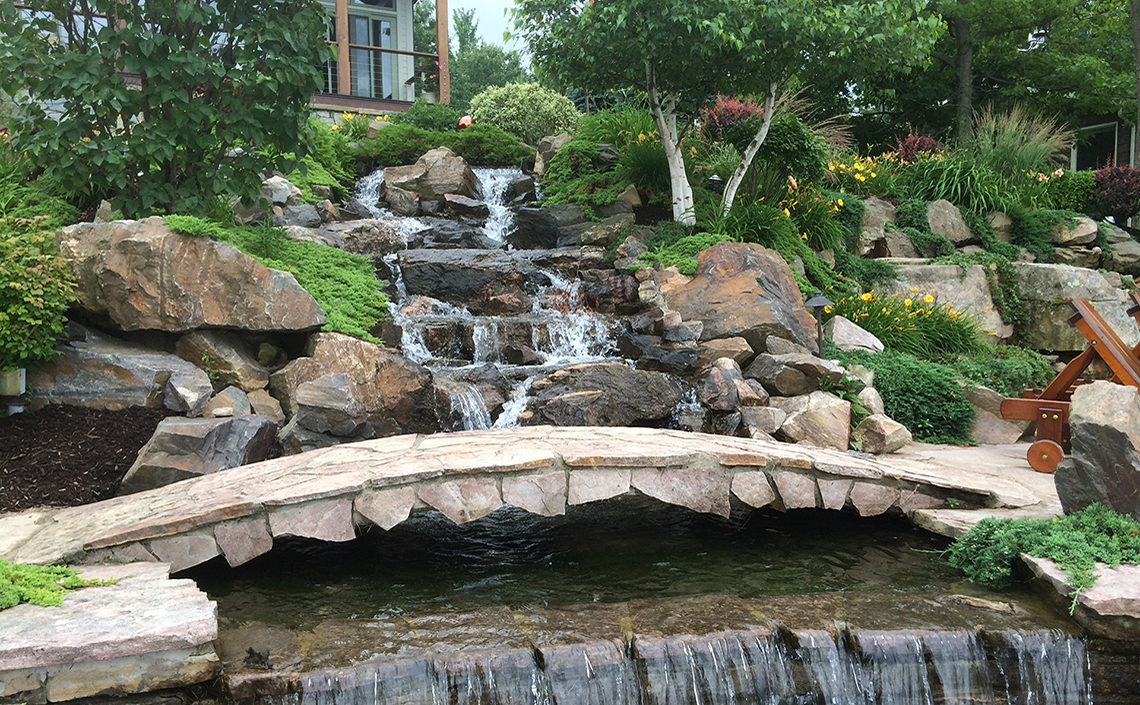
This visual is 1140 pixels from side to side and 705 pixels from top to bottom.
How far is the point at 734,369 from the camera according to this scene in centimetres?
792

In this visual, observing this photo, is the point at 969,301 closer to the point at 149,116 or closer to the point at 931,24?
the point at 931,24

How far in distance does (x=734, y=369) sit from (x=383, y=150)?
8.31 metres

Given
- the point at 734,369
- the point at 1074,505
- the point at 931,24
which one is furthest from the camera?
the point at 931,24

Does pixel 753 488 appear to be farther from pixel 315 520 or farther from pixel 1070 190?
pixel 1070 190

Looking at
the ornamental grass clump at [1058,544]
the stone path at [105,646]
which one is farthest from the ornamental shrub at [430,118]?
the stone path at [105,646]

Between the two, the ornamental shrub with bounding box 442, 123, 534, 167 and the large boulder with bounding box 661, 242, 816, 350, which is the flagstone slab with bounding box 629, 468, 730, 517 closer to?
Result: the large boulder with bounding box 661, 242, 816, 350

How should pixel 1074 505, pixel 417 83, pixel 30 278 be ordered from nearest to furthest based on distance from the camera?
pixel 1074 505, pixel 30 278, pixel 417 83

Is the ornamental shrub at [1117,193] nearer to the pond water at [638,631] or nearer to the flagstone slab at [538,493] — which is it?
the pond water at [638,631]

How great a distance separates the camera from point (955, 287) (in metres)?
11.3

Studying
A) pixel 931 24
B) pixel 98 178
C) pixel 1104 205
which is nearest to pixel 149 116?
pixel 98 178

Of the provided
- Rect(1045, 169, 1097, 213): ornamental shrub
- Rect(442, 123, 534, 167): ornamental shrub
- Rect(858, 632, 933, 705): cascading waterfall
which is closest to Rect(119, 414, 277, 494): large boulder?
Rect(858, 632, 933, 705): cascading waterfall

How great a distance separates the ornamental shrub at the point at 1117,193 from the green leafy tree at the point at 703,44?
235 inches

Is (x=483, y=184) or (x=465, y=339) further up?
(x=483, y=184)

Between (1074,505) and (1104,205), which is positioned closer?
(1074,505)
